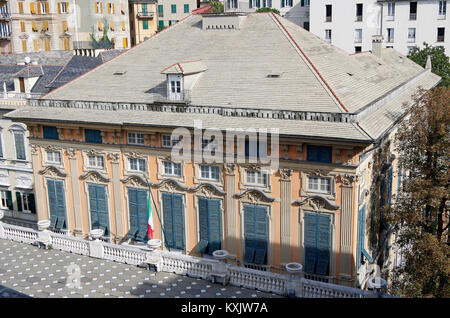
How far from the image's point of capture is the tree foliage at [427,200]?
23906 mm

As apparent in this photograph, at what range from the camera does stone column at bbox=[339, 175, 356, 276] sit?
27312 millimetres

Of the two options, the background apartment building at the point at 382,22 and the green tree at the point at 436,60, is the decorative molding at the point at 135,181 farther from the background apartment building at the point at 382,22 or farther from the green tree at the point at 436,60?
the background apartment building at the point at 382,22

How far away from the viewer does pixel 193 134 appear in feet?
101

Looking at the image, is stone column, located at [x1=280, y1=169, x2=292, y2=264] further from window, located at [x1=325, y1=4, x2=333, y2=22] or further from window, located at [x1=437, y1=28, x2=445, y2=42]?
window, located at [x1=325, y1=4, x2=333, y2=22]

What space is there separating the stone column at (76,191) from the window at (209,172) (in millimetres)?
8877

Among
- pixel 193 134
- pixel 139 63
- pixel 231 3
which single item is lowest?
pixel 193 134

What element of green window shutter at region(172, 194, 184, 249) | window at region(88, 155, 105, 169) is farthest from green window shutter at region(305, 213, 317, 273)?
window at region(88, 155, 105, 169)

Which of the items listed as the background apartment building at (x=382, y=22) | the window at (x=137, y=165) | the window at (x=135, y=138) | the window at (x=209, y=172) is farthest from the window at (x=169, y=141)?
the background apartment building at (x=382, y=22)

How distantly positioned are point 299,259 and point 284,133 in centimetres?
698
